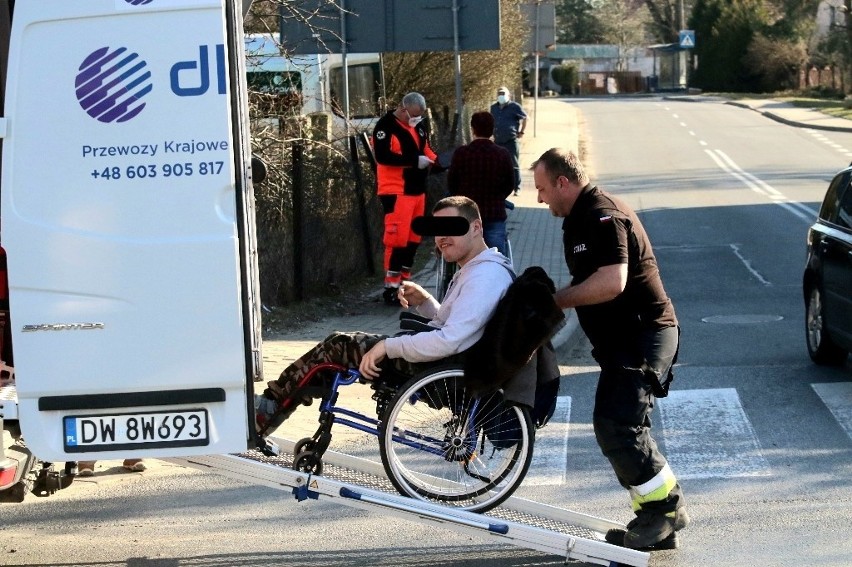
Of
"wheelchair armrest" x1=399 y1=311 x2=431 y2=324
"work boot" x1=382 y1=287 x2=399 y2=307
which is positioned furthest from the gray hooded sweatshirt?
"work boot" x1=382 y1=287 x2=399 y2=307

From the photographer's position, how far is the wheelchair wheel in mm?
5574

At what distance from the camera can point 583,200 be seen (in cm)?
566

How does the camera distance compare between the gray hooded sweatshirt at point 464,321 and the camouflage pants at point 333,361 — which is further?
the camouflage pants at point 333,361

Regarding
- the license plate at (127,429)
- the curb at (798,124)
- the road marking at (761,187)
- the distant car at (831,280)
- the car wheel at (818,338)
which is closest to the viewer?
the license plate at (127,429)

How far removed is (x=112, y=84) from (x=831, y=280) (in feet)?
22.0

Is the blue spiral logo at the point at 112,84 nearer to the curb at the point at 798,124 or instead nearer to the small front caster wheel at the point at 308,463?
the small front caster wheel at the point at 308,463

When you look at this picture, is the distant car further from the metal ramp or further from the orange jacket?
the metal ramp

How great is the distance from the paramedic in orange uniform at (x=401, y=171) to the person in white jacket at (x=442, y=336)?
6632mm

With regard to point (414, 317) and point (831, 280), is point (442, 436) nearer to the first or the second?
point (414, 317)

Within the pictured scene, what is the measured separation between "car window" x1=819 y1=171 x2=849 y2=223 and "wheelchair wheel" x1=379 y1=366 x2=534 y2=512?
17.9 feet

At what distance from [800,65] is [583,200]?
71.6 meters

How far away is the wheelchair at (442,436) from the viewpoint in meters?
5.58

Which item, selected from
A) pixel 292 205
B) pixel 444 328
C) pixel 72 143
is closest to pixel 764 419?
pixel 444 328

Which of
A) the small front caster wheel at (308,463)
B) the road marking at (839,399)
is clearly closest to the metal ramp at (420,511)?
the small front caster wheel at (308,463)
